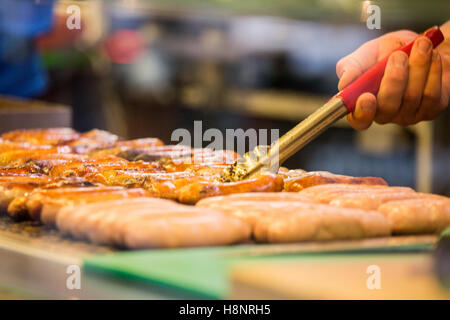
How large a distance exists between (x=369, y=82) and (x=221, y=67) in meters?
6.19

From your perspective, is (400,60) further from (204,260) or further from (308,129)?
(204,260)

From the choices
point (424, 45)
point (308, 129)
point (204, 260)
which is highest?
point (424, 45)

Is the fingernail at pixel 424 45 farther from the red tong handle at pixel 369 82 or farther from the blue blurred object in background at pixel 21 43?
the blue blurred object in background at pixel 21 43

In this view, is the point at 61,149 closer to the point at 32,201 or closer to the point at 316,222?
the point at 32,201

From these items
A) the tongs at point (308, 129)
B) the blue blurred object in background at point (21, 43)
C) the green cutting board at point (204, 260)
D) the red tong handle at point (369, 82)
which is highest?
the blue blurred object in background at point (21, 43)

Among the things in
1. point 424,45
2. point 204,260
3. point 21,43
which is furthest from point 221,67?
point 204,260

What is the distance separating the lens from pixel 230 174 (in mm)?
2320

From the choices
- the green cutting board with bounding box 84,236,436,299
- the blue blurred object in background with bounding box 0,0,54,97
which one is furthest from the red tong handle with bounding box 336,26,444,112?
the blue blurred object in background with bounding box 0,0,54,97

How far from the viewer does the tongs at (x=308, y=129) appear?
222 centimetres

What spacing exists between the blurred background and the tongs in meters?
3.33

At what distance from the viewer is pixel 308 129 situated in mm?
2211

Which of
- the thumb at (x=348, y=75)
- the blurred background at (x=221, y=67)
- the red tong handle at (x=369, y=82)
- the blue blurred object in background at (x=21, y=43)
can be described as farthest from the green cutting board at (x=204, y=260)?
the blue blurred object in background at (x=21, y=43)

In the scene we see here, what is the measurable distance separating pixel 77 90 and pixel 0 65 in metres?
1.51
